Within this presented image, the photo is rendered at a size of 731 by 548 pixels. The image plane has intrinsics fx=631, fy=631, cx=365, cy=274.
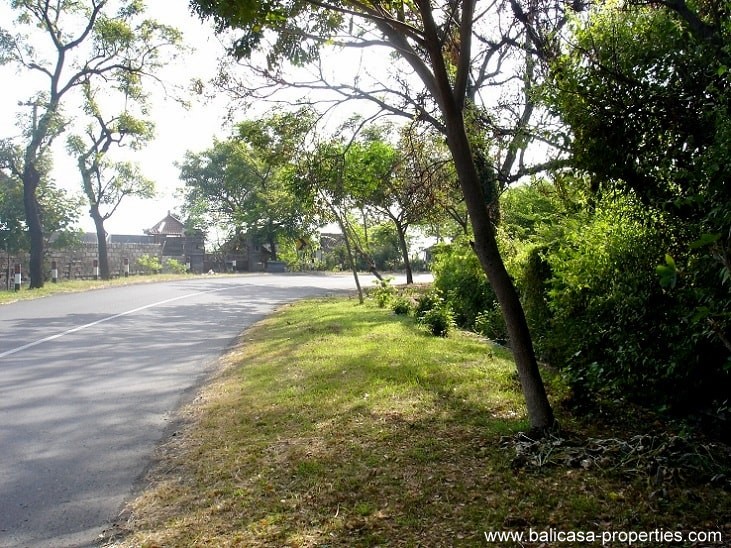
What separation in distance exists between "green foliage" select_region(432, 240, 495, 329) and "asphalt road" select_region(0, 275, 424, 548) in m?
4.71

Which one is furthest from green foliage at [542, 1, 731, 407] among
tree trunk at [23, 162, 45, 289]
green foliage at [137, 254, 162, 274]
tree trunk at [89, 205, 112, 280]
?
green foliage at [137, 254, 162, 274]

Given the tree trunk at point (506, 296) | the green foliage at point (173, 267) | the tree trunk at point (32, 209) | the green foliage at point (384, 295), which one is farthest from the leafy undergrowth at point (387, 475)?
the green foliage at point (173, 267)

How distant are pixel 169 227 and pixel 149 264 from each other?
25.5m

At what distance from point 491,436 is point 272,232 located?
47528 millimetres

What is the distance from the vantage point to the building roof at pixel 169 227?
64.2m

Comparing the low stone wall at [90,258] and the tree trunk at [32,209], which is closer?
the tree trunk at [32,209]

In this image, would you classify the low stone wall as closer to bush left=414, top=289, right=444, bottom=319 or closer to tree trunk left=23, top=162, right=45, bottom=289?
tree trunk left=23, top=162, right=45, bottom=289

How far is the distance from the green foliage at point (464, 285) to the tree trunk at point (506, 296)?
568 centimetres

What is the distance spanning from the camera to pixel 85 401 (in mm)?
7371

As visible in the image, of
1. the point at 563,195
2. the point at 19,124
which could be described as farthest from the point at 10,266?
the point at 563,195

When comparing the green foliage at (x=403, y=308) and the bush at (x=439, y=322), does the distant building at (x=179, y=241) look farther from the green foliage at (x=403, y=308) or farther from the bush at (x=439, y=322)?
the bush at (x=439, y=322)

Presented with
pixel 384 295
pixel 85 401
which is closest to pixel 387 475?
pixel 85 401

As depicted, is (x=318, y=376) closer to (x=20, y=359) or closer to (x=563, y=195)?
(x=563, y=195)

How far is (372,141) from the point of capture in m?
15.9
